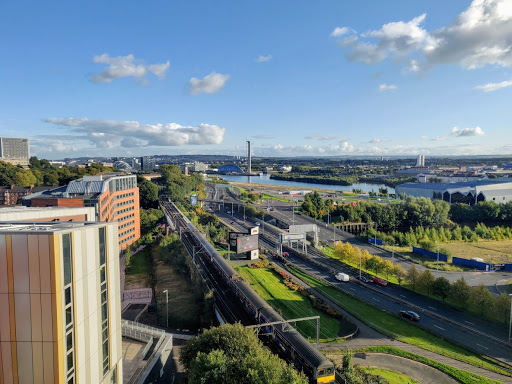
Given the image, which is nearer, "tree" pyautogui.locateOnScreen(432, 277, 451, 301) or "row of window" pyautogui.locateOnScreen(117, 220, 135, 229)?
"tree" pyautogui.locateOnScreen(432, 277, 451, 301)

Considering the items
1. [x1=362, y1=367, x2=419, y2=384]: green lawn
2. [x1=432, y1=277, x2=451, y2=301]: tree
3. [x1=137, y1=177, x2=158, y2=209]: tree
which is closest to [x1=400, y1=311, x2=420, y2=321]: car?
[x1=432, y1=277, x2=451, y2=301]: tree

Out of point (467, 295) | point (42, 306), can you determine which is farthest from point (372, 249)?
point (42, 306)

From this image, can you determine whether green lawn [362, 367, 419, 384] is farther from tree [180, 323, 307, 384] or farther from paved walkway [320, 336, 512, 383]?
tree [180, 323, 307, 384]

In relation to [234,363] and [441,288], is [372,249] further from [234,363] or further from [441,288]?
[234,363]

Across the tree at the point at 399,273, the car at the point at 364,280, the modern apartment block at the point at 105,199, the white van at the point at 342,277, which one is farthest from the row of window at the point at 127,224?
the tree at the point at 399,273

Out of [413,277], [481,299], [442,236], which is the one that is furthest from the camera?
[442,236]

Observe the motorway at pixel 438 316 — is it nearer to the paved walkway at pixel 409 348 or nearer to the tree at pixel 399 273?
the tree at pixel 399 273
